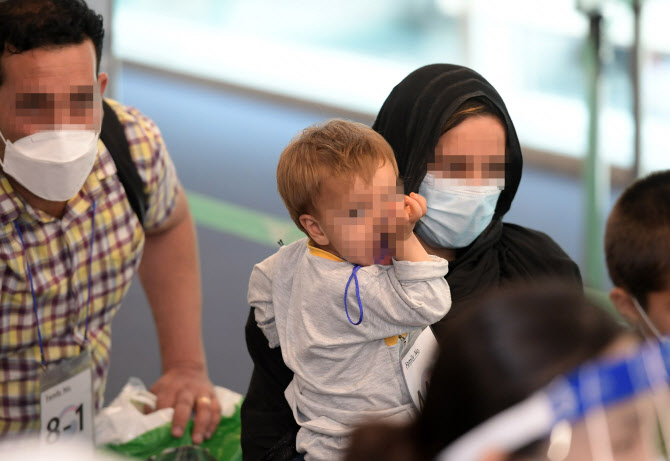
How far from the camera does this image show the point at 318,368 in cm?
186

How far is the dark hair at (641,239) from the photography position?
1734mm

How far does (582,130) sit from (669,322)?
5.27m

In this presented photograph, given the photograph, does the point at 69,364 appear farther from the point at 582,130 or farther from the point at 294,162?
the point at 582,130

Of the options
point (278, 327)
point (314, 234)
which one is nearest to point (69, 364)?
point (278, 327)

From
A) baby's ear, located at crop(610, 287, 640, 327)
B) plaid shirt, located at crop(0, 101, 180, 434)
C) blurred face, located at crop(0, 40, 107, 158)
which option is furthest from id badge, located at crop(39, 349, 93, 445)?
baby's ear, located at crop(610, 287, 640, 327)

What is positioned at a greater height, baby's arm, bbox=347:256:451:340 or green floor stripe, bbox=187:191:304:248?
baby's arm, bbox=347:256:451:340

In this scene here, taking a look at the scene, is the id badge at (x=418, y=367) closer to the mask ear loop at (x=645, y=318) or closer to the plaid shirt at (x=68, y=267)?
the mask ear loop at (x=645, y=318)

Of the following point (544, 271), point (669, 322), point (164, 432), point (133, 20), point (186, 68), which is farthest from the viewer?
point (133, 20)

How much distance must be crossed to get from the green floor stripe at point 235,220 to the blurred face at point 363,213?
10.7 ft

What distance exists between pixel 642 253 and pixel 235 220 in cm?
383

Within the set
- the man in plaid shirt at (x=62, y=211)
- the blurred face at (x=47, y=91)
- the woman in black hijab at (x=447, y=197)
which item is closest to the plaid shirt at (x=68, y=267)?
the man in plaid shirt at (x=62, y=211)

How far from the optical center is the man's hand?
2.54 metres

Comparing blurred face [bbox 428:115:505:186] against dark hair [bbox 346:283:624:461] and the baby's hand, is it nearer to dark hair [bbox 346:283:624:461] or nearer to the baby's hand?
the baby's hand

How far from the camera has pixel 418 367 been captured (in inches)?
71.9
